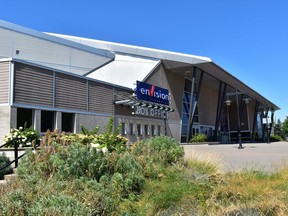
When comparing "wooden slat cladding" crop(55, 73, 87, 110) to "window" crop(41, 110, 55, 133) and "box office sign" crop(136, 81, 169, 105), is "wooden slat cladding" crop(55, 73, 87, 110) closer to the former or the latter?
"window" crop(41, 110, 55, 133)

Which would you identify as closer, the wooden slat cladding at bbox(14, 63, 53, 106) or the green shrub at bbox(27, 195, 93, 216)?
the green shrub at bbox(27, 195, 93, 216)

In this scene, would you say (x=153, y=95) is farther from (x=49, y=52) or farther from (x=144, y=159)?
(x=144, y=159)

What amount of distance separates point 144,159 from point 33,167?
2.69 metres

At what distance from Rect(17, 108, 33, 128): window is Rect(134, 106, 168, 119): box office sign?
1164 centimetres

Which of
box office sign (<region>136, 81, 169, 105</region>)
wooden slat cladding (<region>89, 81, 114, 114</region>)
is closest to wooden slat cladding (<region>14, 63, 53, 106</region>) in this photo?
wooden slat cladding (<region>89, 81, 114, 114</region>)

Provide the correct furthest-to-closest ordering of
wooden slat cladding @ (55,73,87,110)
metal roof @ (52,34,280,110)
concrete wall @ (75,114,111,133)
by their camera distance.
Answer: metal roof @ (52,34,280,110) < concrete wall @ (75,114,111,133) < wooden slat cladding @ (55,73,87,110)

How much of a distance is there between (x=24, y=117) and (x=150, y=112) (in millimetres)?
15113

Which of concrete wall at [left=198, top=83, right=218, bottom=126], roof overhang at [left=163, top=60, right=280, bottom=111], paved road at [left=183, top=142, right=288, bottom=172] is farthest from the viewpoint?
concrete wall at [left=198, top=83, right=218, bottom=126]

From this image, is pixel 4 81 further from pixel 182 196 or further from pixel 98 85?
pixel 182 196

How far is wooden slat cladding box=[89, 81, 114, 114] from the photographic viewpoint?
86.1 ft

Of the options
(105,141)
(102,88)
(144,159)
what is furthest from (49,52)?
(144,159)

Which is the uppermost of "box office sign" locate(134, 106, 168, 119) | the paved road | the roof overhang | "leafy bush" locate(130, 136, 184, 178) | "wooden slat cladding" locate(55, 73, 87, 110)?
the roof overhang

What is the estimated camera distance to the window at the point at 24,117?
20439 mm

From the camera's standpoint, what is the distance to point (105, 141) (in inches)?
481
